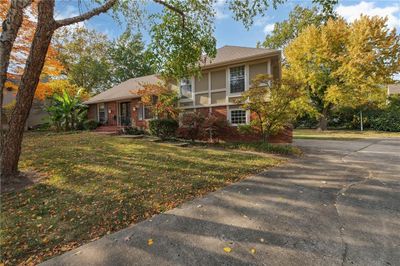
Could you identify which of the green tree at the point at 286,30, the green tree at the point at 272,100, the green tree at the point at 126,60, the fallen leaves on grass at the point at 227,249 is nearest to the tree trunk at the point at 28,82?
the fallen leaves on grass at the point at 227,249

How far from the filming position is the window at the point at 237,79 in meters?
12.2

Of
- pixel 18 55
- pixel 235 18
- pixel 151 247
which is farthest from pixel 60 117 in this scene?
pixel 151 247

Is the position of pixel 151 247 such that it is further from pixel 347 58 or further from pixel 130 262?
pixel 347 58

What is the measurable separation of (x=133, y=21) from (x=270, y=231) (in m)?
8.08

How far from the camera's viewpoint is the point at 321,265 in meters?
2.34

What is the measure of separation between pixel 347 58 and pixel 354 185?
59.7ft

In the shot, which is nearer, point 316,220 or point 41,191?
point 316,220

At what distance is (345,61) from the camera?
1841 centimetres

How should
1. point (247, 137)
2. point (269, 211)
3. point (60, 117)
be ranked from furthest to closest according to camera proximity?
1. point (60, 117)
2. point (247, 137)
3. point (269, 211)

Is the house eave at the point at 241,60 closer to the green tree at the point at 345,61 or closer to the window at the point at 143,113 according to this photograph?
the window at the point at 143,113

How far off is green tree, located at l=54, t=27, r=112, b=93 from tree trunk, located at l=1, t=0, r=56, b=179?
25240mm

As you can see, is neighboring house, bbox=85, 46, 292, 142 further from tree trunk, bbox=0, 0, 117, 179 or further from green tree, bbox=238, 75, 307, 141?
tree trunk, bbox=0, 0, 117, 179

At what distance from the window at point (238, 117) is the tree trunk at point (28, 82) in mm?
9398

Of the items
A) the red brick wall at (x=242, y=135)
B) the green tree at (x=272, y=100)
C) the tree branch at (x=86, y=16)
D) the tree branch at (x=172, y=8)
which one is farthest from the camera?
the red brick wall at (x=242, y=135)
